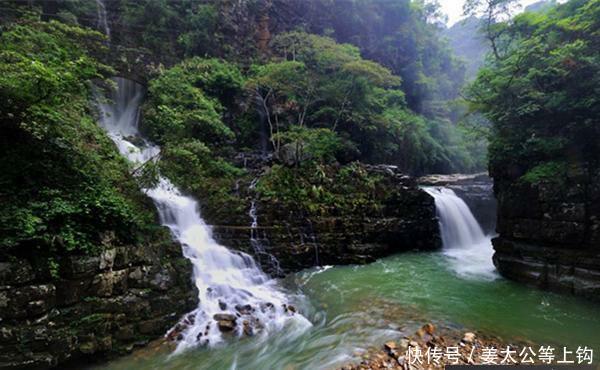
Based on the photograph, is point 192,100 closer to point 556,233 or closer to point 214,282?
point 214,282

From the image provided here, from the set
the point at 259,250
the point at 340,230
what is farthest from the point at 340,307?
the point at 340,230

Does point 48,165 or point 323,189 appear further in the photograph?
point 323,189

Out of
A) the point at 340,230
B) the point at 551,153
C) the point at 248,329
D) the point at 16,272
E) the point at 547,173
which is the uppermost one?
the point at 551,153

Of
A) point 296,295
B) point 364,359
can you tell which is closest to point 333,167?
point 296,295

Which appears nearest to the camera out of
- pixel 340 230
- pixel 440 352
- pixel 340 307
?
pixel 440 352

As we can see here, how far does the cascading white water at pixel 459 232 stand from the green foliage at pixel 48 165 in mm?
11625

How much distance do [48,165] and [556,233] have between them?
38.6 ft

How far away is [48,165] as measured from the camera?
213 inches

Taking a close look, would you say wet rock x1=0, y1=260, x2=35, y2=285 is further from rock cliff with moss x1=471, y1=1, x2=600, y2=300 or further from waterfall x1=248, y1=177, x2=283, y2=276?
rock cliff with moss x1=471, y1=1, x2=600, y2=300

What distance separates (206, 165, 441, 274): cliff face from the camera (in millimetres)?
9782

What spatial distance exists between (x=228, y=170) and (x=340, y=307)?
24.4 feet

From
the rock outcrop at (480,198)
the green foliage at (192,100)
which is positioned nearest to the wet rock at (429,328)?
the green foliage at (192,100)

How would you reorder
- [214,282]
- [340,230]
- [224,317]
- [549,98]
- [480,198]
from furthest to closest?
[480,198] < [340,230] < [549,98] < [214,282] < [224,317]

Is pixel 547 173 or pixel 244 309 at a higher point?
pixel 547 173
